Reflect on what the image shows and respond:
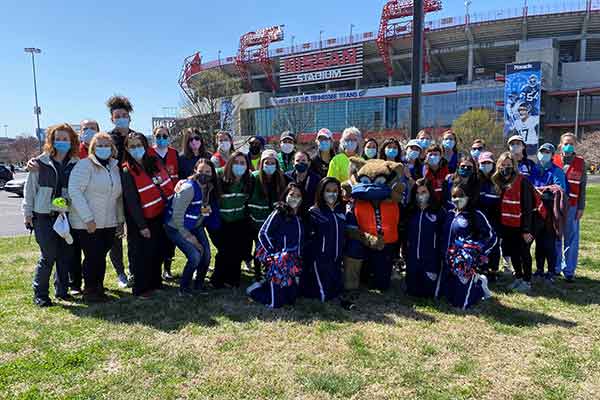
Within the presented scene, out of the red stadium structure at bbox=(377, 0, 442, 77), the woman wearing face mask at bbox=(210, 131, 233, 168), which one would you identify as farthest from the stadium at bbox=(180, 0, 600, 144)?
the woman wearing face mask at bbox=(210, 131, 233, 168)

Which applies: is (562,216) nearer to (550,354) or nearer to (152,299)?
(550,354)

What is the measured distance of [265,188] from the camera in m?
5.23

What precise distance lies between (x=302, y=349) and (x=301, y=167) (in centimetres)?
230

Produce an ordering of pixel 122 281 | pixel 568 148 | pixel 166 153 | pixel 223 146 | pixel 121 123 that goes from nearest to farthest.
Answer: pixel 121 123 < pixel 166 153 < pixel 122 281 < pixel 568 148 < pixel 223 146

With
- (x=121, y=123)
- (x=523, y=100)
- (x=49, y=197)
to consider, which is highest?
(x=523, y=100)

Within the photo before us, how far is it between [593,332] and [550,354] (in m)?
0.86

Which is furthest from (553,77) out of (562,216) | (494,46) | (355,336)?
(355,336)

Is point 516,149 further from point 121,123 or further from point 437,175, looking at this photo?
point 121,123

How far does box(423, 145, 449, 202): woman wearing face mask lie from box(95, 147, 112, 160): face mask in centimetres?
391

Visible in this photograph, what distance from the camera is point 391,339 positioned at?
399 cm

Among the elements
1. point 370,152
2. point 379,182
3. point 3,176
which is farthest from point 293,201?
point 3,176

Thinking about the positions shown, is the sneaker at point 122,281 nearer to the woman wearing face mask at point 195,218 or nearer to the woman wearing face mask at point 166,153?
the woman wearing face mask at point 166,153

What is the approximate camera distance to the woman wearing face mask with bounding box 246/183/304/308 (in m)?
4.76

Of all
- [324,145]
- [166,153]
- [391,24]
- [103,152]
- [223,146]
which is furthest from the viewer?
[391,24]
